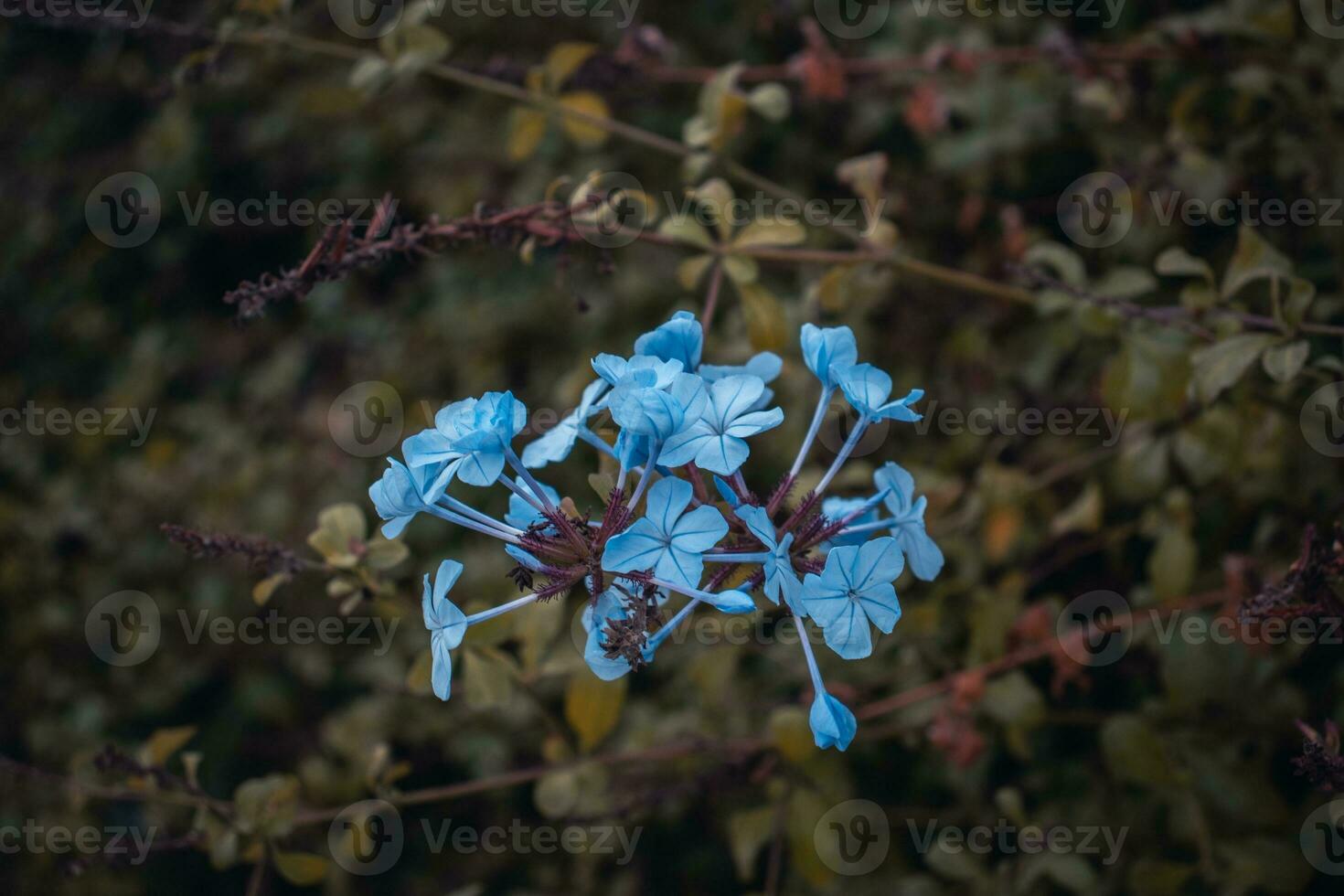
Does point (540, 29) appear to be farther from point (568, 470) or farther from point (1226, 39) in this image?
point (1226, 39)

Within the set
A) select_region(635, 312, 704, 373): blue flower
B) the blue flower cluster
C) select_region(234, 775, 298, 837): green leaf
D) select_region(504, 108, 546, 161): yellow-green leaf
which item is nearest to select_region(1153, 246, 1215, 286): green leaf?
the blue flower cluster

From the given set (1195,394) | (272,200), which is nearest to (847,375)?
(1195,394)

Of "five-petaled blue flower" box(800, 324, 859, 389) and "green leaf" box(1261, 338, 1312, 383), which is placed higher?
"five-petaled blue flower" box(800, 324, 859, 389)

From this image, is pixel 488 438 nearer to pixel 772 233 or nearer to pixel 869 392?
pixel 869 392

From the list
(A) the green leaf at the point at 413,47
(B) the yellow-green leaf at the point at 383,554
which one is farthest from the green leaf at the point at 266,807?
(A) the green leaf at the point at 413,47

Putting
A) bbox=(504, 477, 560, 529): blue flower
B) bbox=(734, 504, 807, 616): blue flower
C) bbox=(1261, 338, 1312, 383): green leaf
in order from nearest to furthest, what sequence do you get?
bbox=(734, 504, 807, 616): blue flower < bbox=(504, 477, 560, 529): blue flower < bbox=(1261, 338, 1312, 383): green leaf

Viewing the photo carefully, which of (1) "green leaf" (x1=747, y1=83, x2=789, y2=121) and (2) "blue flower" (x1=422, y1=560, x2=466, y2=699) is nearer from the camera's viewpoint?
(2) "blue flower" (x1=422, y1=560, x2=466, y2=699)

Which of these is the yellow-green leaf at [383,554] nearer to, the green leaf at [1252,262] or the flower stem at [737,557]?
the flower stem at [737,557]

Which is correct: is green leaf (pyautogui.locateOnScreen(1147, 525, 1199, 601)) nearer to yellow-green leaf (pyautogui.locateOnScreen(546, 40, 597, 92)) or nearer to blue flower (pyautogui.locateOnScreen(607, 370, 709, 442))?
blue flower (pyautogui.locateOnScreen(607, 370, 709, 442))
